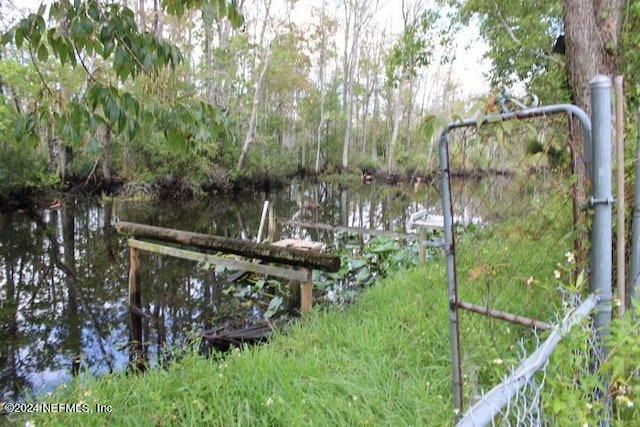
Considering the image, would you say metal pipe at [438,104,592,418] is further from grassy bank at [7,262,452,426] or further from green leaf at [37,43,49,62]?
green leaf at [37,43,49,62]

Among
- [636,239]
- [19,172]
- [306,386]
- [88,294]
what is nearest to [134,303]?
[88,294]

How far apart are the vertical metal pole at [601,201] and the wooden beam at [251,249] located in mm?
2562

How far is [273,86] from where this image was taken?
31.0 m

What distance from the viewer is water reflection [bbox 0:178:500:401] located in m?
4.72

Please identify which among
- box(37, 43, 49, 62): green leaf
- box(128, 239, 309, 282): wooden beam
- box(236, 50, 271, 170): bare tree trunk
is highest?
box(236, 50, 271, 170): bare tree trunk

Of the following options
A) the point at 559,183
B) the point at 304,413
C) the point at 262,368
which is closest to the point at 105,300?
the point at 262,368

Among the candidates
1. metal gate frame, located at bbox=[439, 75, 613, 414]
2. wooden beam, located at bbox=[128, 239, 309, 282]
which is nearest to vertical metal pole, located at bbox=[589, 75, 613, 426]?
metal gate frame, located at bbox=[439, 75, 613, 414]

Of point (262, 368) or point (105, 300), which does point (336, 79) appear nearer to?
point (105, 300)

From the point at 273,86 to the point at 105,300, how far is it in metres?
26.8

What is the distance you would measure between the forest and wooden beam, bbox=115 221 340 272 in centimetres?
112

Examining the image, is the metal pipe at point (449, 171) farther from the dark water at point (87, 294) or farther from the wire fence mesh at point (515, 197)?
the dark water at point (87, 294)

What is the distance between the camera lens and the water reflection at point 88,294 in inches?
186

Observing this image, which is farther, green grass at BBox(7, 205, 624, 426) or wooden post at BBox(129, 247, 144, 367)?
wooden post at BBox(129, 247, 144, 367)

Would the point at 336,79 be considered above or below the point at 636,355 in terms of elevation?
above
